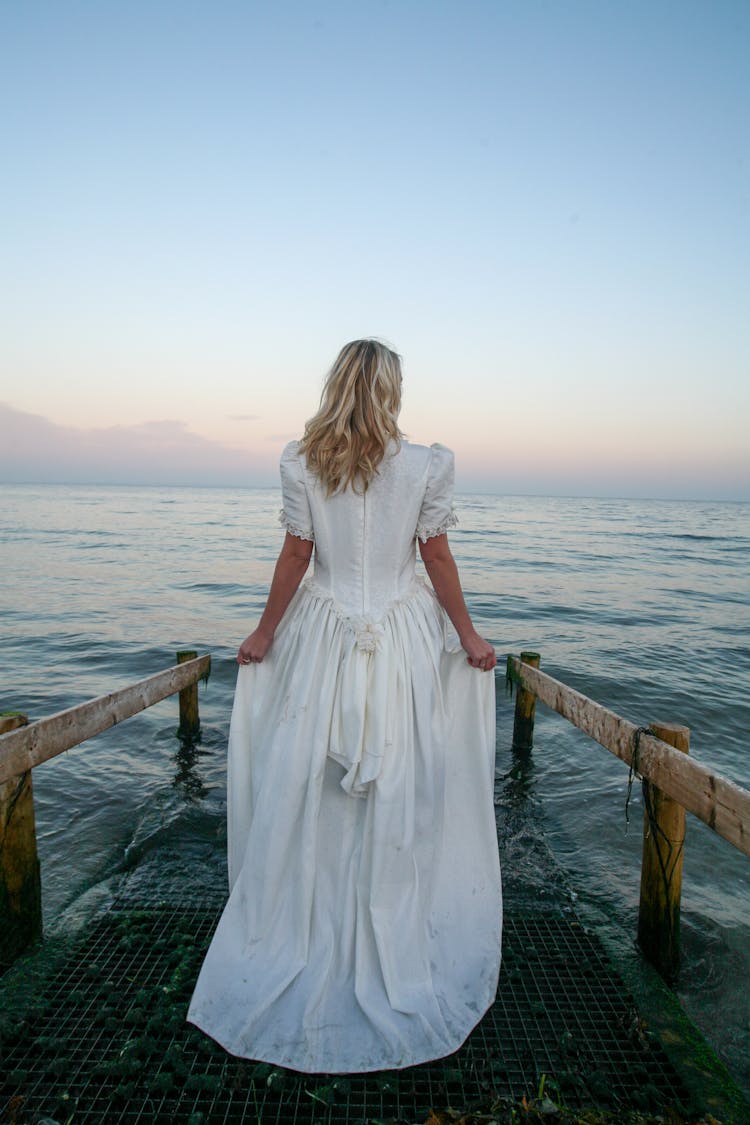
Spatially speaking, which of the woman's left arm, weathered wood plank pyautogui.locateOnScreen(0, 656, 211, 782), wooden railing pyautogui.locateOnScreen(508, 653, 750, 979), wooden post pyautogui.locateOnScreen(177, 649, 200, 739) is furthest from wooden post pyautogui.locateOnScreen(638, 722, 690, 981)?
wooden post pyautogui.locateOnScreen(177, 649, 200, 739)

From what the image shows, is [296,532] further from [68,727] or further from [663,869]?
[663,869]

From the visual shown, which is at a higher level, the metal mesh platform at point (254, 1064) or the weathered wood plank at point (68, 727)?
the weathered wood plank at point (68, 727)

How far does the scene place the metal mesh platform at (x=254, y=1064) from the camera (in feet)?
7.47

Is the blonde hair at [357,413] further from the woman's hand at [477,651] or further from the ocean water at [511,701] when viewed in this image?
the ocean water at [511,701]

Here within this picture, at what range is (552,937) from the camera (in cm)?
341

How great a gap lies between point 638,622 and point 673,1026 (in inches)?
501

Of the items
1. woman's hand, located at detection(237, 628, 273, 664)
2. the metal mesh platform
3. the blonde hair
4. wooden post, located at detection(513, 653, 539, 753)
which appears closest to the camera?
the metal mesh platform

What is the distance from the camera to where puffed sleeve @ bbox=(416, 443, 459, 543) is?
2.91 metres

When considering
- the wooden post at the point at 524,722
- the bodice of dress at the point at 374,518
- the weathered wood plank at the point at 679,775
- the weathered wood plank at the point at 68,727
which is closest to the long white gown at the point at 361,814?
the bodice of dress at the point at 374,518

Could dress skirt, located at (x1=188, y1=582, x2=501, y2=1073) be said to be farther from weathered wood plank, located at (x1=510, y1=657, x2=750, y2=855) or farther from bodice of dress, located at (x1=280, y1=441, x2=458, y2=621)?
weathered wood plank, located at (x1=510, y1=657, x2=750, y2=855)

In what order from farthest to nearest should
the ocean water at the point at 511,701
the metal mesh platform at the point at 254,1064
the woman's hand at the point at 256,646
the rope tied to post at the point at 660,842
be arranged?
the ocean water at the point at 511,701
the rope tied to post at the point at 660,842
the woman's hand at the point at 256,646
the metal mesh platform at the point at 254,1064

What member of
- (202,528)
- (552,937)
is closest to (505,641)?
(552,937)

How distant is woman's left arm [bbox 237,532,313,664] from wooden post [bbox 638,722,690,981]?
1.81 m

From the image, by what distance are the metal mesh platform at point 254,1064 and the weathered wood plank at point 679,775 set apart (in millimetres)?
883
